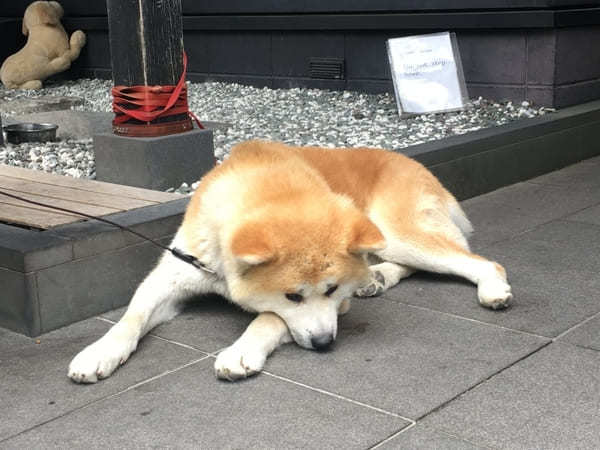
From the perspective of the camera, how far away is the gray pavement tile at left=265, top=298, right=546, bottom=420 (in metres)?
3.00

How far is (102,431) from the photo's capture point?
109 inches

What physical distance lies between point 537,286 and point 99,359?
6.98ft

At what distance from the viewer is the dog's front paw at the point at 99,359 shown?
10.3 feet

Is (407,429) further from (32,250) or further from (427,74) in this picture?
(427,74)

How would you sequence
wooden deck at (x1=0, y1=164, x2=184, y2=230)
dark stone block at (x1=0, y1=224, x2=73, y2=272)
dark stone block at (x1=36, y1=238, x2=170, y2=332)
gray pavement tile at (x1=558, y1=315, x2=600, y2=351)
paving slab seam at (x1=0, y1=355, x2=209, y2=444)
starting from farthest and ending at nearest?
1. wooden deck at (x1=0, y1=164, x2=184, y2=230)
2. dark stone block at (x1=36, y1=238, x2=170, y2=332)
3. dark stone block at (x1=0, y1=224, x2=73, y2=272)
4. gray pavement tile at (x1=558, y1=315, x2=600, y2=351)
5. paving slab seam at (x1=0, y1=355, x2=209, y2=444)

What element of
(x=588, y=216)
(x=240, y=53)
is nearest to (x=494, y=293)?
(x=588, y=216)

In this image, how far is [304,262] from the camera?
3.06 m

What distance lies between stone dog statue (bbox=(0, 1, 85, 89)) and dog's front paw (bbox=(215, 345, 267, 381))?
321 inches

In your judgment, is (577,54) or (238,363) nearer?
(238,363)

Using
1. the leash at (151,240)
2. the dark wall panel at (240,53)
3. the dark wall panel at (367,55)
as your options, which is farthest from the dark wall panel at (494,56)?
the leash at (151,240)

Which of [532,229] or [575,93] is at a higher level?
[575,93]

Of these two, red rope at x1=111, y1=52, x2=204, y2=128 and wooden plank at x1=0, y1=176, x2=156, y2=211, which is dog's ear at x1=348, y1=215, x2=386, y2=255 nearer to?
wooden plank at x1=0, y1=176, x2=156, y2=211

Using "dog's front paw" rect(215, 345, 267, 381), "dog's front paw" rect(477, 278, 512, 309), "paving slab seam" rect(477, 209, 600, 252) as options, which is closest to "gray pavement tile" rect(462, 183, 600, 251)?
"paving slab seam" rect(477, 209, 600, 252)

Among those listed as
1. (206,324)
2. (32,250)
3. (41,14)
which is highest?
(41,14)
